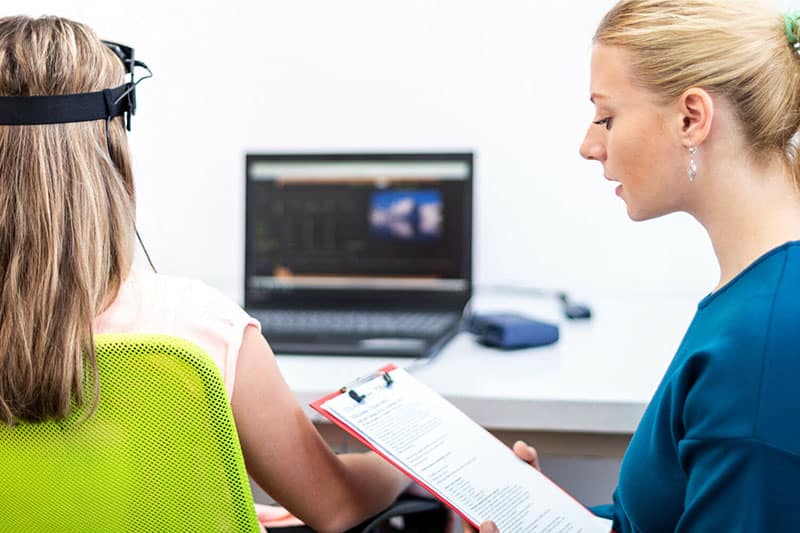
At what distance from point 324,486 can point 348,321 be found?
2.24 feet

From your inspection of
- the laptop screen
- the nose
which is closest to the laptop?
the laptop screen

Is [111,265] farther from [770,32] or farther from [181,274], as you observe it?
[181,274]

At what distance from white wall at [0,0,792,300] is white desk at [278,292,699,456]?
340 mm

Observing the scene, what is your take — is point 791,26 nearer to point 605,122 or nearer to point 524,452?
point 605,122

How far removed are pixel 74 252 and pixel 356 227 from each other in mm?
1023

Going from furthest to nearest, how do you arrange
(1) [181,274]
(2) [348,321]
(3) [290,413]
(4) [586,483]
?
(1) [181,274] < (4) [586,483] < (2) [348,321] < (3) [290,413]

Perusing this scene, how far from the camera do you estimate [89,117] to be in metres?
0.83

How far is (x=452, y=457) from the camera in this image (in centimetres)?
102

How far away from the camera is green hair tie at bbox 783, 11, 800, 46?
87cm

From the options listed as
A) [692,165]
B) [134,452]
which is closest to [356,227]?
[692,165]

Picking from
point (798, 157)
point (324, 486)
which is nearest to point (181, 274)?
point (324, 486)

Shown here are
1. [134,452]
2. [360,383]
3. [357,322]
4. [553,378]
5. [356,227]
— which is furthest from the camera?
[356,227]

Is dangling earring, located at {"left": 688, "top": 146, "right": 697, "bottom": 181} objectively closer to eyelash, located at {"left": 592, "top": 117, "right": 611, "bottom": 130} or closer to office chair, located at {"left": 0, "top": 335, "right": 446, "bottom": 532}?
eyelash, located at {"left": 592, "top": 117, "right": 611, "bottom": 130}

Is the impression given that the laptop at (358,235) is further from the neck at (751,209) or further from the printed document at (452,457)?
the neck at (751,209)
